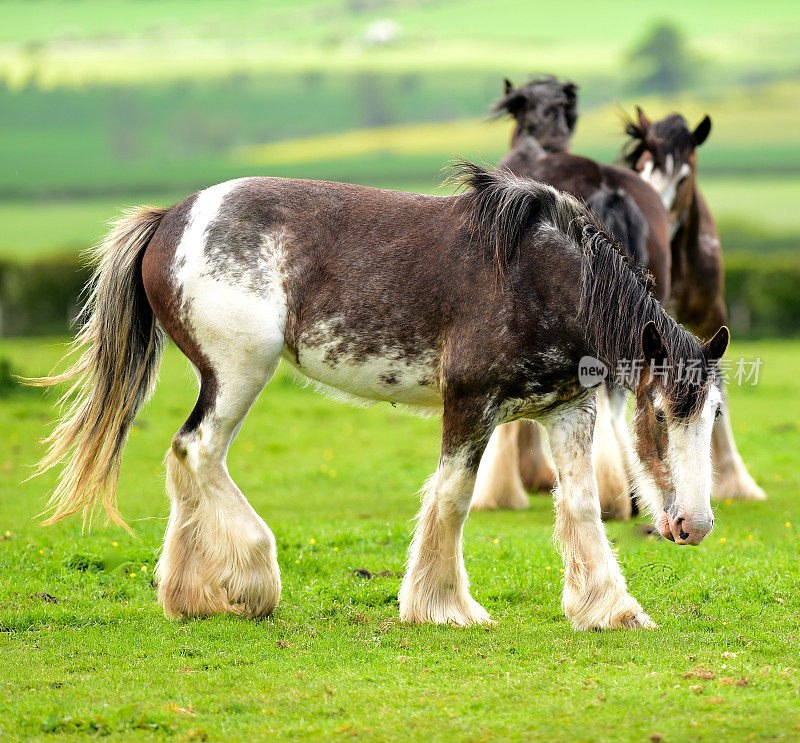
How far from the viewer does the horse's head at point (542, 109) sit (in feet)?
31.0

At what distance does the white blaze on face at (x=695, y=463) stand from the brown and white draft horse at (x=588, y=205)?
216cm

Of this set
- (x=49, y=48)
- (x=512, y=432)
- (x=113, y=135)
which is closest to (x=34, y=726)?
(x=512, y=432)

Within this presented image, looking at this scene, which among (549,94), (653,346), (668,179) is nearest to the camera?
(653,346)

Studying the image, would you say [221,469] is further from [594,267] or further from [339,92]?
[339,92]

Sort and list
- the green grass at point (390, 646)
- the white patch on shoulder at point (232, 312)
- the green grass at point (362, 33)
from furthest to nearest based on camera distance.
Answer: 1. the green grass at point (362, 33)
2. the white patch on shoulder at point (232, 312)
3. the green grass at point (390, 646)

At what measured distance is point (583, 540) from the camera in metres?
5.54

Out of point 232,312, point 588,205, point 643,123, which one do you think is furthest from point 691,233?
point 232,312

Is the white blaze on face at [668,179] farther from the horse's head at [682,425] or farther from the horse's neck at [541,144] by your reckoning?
the horse's head at [682,425]

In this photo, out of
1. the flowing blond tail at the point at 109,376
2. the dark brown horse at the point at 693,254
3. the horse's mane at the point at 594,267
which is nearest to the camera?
the horse's mane at the point at 594,267

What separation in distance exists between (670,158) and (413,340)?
5.06 m

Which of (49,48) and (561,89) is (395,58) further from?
(561,89)

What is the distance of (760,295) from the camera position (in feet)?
94.2

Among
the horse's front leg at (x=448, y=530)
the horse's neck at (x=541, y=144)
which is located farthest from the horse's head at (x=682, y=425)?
the horse's neck at (x=541, y=144)

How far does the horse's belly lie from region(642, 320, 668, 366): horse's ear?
1136mm
